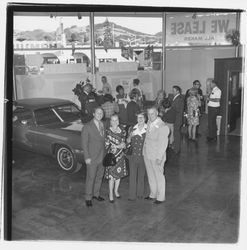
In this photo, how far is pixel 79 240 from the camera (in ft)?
17.3

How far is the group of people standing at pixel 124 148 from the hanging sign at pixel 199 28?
9.32 metres

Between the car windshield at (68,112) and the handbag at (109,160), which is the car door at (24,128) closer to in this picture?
the car windshield at (68,112)

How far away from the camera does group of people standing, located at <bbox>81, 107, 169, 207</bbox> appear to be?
6039 millimetres

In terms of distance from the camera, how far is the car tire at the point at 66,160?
26.2 feet

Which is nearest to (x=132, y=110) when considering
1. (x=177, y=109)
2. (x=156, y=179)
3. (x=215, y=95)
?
(x=177, y=109)

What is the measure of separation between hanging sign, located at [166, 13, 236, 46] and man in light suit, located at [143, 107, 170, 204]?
30.9 ft

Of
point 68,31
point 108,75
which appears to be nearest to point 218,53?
point 108,75

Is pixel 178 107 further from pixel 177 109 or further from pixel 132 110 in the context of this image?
pixel 132 110

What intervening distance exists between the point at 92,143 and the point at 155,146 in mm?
1093

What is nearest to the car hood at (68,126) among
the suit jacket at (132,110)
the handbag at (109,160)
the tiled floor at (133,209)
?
the tiled floor at (133,209)

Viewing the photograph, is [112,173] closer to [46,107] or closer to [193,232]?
[193,232]

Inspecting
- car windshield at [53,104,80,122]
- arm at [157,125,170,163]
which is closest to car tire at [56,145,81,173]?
car windshield at [53,104,80,122]

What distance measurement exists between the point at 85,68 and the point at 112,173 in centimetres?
892

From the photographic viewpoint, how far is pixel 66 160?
819 cm
